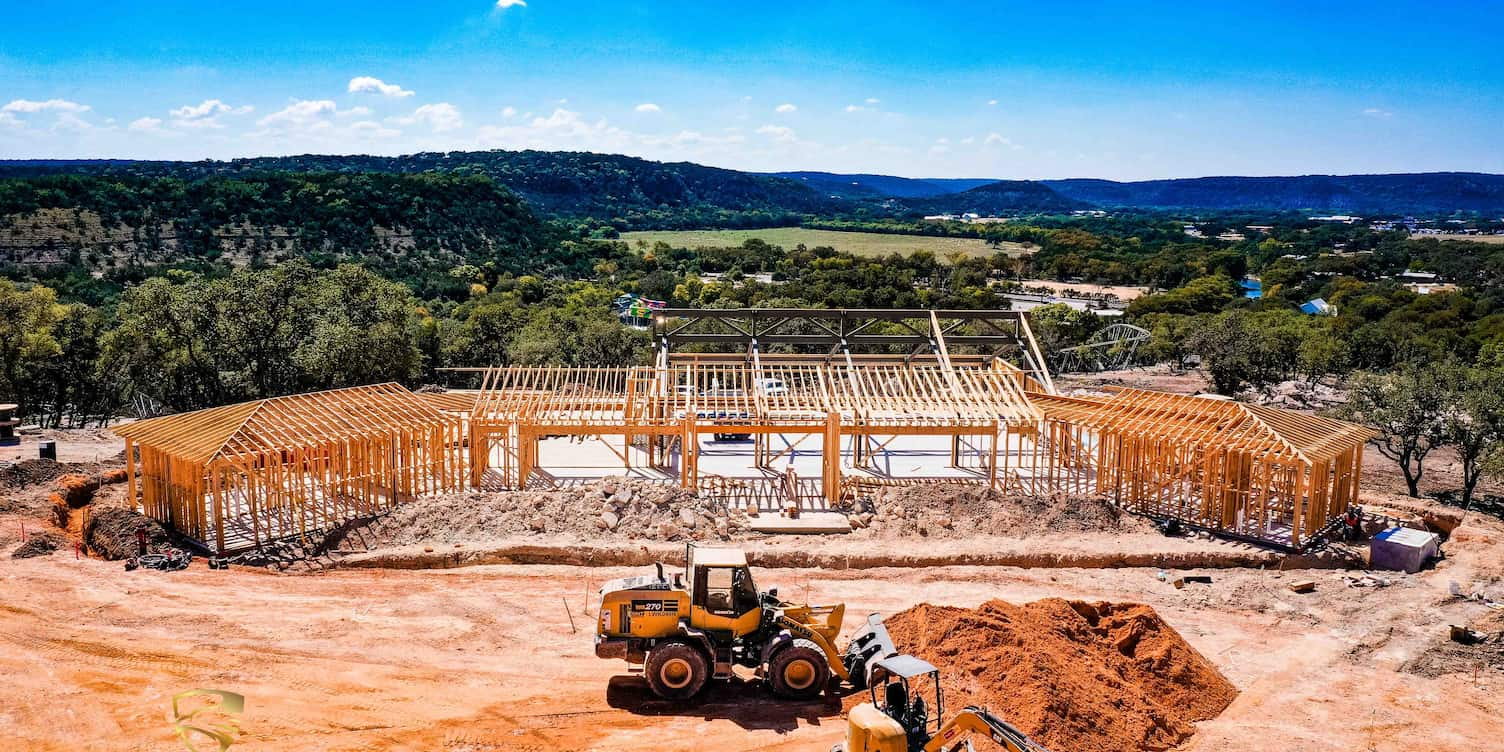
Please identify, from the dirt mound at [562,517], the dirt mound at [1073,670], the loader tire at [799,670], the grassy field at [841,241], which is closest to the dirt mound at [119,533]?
the dirt mound at [562,517]

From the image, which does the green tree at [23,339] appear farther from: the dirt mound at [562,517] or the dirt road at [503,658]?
the dirt mound at [562,517]

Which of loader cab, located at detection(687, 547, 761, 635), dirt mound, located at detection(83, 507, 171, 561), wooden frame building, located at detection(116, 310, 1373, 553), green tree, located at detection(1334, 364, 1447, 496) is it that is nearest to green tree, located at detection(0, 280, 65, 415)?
A: wooden frame building, located at detection(116, 310, 1373, 553)

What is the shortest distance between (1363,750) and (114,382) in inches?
1719

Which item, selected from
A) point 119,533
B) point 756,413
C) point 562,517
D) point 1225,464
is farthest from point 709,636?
point 1225,464

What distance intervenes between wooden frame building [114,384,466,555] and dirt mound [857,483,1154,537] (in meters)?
10.7

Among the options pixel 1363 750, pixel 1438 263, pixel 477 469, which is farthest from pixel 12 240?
pixel 1438 263

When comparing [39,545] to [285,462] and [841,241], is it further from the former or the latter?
A: [841,241]

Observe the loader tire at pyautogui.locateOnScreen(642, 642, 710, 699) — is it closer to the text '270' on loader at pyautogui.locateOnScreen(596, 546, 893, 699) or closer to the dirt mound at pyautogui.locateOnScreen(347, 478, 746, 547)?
the text '270' on loader at pyautogui.locateOnScreen(596, 546, 893, 699)

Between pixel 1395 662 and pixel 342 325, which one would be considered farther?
pixel 342 325

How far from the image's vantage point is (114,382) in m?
39.4

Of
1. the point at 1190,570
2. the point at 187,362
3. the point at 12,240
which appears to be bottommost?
the point at 1190,570

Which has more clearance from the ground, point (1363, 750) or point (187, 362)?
point (187, 362)

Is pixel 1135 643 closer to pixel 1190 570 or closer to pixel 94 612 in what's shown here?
pixel 1190 570

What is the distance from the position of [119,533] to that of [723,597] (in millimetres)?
13867
